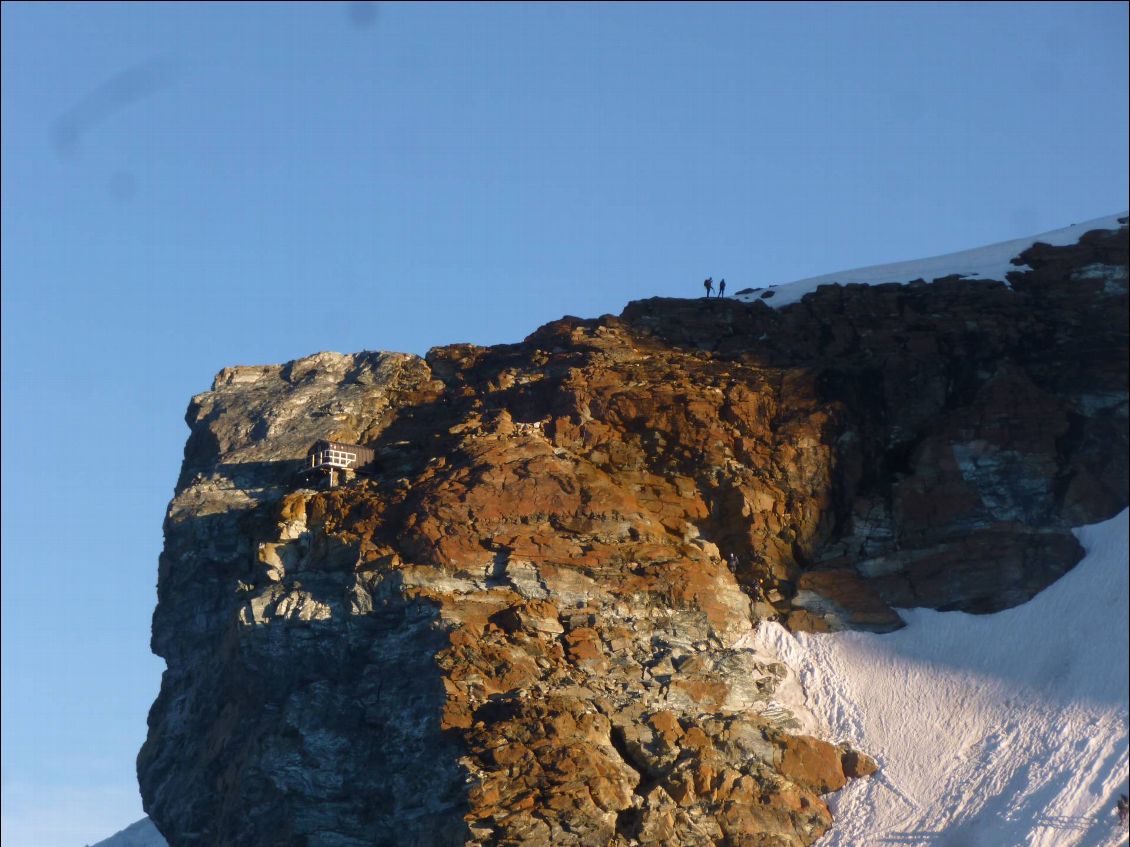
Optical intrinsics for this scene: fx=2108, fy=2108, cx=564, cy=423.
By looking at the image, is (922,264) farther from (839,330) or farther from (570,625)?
(570,625)

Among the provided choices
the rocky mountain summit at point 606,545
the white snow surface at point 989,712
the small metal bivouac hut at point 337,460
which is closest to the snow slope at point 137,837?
the rocky mountain summit at point 606,545

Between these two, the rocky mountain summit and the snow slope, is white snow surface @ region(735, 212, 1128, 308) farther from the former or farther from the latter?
the snow slope

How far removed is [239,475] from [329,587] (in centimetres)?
1380

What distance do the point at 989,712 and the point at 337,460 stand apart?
32.8m

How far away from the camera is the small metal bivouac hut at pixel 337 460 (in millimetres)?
100312

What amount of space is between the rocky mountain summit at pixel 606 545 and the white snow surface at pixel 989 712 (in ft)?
3.94

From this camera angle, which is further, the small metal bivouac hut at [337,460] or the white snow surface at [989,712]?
the small metal bivouac hut at [337,460]

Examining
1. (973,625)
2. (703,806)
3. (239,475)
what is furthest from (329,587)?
(973,625)

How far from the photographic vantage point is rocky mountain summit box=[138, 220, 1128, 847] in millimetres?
84188

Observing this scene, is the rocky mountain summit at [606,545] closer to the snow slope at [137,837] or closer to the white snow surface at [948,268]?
the white snow surface at [948,268]

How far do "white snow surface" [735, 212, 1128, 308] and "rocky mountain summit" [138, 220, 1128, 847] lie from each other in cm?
196

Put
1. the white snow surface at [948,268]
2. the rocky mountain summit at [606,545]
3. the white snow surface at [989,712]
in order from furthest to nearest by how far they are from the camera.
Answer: the white snow surface at [948,268], the rocky mountain summit at [606,545], the white snow surface at [989,712]

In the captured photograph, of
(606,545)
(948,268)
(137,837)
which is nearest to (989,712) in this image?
(606,545)

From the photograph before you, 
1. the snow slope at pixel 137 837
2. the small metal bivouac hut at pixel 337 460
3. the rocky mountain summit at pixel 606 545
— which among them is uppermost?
the small metal bivouac hut at pixel 337 460
